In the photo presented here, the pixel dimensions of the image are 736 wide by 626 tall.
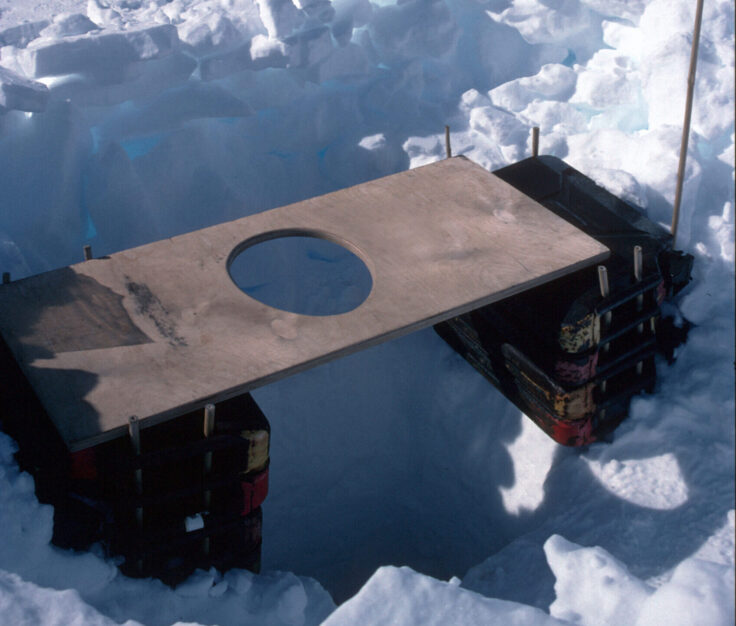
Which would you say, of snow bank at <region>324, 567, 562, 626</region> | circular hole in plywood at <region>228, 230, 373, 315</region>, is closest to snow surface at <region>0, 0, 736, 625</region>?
snow bank at <region>324, 567, 562, 626</region>

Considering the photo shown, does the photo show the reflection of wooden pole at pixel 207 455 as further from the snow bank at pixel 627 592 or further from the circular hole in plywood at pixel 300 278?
the circular hole in plywood at pixel 300 278

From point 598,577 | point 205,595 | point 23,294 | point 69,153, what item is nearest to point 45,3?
point 69,153

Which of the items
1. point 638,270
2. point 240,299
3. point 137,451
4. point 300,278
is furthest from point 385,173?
point 137,451

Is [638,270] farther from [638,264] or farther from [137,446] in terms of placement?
[137,446]

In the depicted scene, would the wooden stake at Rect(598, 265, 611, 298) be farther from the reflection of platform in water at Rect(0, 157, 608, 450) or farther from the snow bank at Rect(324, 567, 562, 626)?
the snow bank at Rect(324, 567, 562, 626)

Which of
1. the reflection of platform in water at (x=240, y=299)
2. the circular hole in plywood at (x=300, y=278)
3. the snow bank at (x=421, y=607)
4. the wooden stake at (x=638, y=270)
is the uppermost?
the reflection of platform in water at (x=240, y=299)

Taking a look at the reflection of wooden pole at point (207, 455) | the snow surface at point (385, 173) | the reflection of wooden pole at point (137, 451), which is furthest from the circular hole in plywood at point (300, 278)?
the reflection of wooden pole at point (137, 451)
